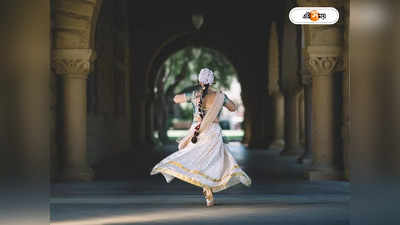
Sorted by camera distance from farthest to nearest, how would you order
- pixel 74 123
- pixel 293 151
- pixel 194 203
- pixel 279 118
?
pixel 279 118
pixel 293 151
pixel 74 123
pixel 194 203

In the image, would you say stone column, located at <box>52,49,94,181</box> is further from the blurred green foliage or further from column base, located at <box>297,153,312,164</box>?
the blurred green foliage

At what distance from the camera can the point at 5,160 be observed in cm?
622

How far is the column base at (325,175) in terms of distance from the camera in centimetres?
1444

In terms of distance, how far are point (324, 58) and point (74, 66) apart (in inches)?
168

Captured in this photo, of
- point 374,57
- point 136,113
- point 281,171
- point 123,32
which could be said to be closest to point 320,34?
point 281,171

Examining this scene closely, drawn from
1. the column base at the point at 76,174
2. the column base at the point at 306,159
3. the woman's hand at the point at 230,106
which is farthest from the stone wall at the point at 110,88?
the woman's hand at the point at 230,106

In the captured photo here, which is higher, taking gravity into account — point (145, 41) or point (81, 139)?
point (145, 41)

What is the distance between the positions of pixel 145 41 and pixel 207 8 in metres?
2.51

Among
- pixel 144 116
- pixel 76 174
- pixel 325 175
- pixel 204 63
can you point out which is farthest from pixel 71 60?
pixel 204 63

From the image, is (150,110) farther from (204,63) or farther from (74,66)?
(74,66)

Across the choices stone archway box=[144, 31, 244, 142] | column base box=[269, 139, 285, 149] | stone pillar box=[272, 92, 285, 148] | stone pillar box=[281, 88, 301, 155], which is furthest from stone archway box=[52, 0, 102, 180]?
stone archway box=[144, 31, 244, 142]

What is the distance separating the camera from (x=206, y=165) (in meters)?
10.1

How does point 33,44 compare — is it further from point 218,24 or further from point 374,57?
point 218,24

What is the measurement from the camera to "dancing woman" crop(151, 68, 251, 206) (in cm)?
998
